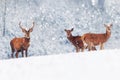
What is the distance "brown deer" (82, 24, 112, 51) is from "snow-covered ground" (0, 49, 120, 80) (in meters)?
0.09

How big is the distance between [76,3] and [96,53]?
14.9 inches

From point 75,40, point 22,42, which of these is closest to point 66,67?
point 75,40

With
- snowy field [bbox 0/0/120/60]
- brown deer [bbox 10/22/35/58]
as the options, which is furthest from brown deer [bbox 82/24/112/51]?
brown deer [bbox 10/22/35/58]

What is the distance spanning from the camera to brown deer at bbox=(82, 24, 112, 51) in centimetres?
441

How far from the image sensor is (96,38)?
4430 millimetres

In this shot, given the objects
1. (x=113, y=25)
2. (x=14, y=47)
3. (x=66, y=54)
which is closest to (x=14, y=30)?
(x=14, y=47)

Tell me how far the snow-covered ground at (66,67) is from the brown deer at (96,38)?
9 centimetres

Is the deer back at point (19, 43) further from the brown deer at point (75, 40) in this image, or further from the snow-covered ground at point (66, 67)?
the brown deer at point (75, 40)

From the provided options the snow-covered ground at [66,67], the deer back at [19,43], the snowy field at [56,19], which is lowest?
the snow-covered ground at [66,67]

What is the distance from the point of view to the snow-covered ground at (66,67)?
4168 millimetres

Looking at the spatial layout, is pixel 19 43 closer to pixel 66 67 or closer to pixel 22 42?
pixel 22 42

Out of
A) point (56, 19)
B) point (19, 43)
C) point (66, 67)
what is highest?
point (56, 19)

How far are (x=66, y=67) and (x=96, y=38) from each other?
326mm

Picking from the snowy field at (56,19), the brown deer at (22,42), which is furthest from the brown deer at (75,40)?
the brown deer at (22,42)
